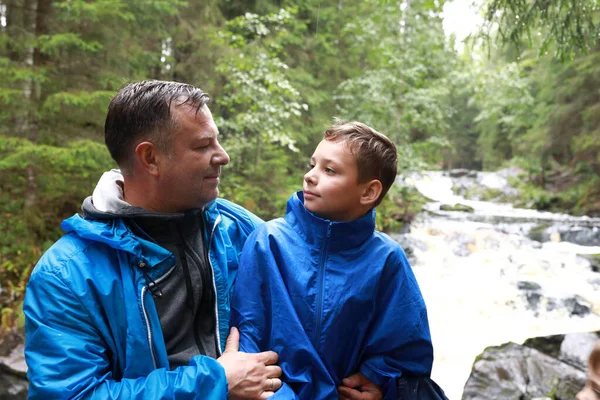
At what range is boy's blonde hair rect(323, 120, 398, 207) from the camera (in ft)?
6.24

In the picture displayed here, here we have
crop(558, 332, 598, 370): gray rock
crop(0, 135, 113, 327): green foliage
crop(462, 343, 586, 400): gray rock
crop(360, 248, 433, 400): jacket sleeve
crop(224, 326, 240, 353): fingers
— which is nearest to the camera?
crop(224, 326, 240, 353): fingers

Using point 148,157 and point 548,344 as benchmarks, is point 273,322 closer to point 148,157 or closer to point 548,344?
point 148,157

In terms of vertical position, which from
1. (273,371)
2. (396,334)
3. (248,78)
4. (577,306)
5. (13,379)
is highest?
(248,78)

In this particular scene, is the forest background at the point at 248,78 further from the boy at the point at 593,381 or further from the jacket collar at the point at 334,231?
the boy at the point at 593,381

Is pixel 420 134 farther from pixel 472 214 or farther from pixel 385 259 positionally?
pixel 385 259

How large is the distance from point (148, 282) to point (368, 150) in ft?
3.44

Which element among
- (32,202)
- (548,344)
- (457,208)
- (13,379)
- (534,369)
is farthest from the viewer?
(457,208)

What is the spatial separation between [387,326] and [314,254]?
0.41m

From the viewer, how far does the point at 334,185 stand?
1881 mm

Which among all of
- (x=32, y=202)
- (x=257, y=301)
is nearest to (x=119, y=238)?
(x=257, y=301)

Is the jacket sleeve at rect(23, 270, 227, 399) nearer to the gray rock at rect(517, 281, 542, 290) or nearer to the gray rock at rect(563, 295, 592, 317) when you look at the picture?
the gray rock at rect(563, 295, 592, 317)

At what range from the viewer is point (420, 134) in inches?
624

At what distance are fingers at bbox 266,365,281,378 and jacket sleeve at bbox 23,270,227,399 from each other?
0.59 ft

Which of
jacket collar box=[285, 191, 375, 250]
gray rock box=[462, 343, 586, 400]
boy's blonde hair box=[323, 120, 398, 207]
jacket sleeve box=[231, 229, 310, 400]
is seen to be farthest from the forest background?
gray rock box=[462, 343, 586, 400]
